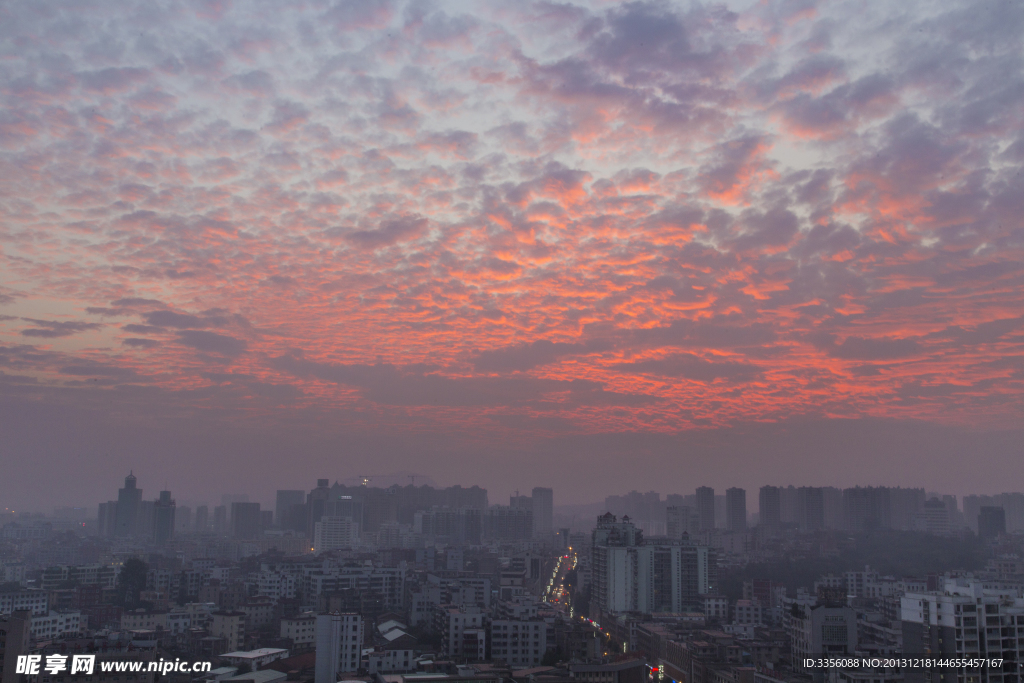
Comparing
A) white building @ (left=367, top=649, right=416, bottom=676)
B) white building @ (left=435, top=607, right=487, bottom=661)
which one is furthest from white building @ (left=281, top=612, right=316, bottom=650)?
white building @ (left=367, top=649, right=416, bottom=676)

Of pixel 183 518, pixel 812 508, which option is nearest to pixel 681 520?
pixel 812 508

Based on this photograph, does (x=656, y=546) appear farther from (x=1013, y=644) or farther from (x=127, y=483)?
(x=127, y=483)

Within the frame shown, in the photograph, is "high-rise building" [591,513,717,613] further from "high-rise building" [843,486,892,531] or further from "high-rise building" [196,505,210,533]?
"high-rise building" [196,505,210,533]

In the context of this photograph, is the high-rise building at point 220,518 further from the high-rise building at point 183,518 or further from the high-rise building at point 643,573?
the high-rise building at point 643,573

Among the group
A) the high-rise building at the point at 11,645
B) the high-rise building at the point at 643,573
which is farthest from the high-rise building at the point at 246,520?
the high-rise building at the point at 11,645

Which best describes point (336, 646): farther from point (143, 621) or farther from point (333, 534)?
point (333, 534)
